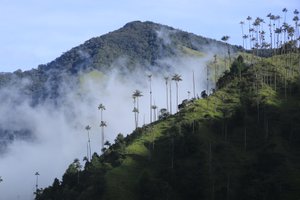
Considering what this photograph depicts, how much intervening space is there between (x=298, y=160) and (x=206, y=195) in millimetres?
26263

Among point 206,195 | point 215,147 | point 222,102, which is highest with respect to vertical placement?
point 222,102

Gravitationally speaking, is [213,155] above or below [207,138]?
below

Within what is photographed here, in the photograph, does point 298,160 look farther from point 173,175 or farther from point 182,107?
point 182,107

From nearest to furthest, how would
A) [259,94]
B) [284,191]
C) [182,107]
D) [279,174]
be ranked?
[284,191] < [279,174] < [259,94] < [182,107]

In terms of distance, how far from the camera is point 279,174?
440ft

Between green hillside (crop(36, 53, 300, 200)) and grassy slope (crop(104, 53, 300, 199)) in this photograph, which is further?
grassy slope (crop(104, 53, 300, 199))

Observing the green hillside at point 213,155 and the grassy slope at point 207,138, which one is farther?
the grassy slope at point 207,138

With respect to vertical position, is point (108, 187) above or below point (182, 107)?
below

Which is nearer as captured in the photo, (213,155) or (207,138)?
(213,155)

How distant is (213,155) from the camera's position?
148 meters

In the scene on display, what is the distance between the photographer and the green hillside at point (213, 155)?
13450 cm

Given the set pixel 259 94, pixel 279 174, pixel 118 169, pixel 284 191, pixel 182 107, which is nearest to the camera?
pixel 284 191

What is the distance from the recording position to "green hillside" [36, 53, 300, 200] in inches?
5295

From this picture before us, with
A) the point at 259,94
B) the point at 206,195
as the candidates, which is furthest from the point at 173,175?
the point at 259,94
